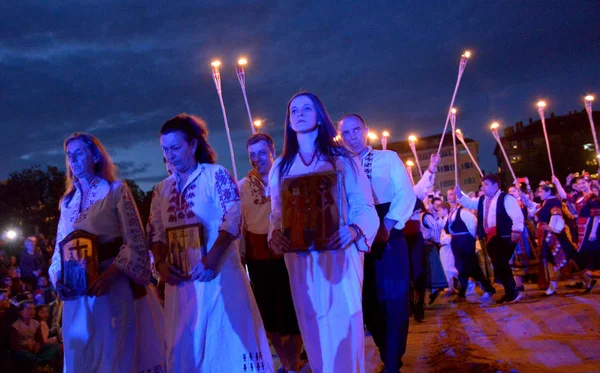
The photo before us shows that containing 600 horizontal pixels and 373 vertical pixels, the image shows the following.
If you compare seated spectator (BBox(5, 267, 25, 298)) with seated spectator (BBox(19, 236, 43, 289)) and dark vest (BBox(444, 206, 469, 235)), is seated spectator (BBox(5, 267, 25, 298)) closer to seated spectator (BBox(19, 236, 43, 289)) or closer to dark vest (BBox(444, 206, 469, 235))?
seated spectator (BBox(19, 236, 43, 289))

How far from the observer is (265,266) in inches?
226

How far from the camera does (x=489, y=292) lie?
1150cm

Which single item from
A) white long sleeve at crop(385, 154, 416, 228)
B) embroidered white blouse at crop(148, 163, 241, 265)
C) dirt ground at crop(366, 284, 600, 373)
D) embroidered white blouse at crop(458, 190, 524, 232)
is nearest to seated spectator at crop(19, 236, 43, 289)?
dirt ground at crop(366, 284, 600, 373)

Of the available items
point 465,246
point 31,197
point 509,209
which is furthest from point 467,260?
point 31,197

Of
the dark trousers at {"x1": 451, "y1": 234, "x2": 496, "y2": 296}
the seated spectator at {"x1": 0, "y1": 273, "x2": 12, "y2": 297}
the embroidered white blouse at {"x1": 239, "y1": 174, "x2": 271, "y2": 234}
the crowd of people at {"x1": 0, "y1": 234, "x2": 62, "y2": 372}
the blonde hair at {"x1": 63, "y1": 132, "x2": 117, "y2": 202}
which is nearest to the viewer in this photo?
the blonde hair at {"x1": 63, "y1": 132, "x2": 117, "y2": 202}

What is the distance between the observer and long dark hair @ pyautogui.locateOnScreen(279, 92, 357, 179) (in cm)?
381

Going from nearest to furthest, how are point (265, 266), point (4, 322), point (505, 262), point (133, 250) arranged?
point (133, 250), point (265, 266), point (4, 322), point (505, 262)

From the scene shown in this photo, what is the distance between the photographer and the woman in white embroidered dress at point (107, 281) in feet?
13.4

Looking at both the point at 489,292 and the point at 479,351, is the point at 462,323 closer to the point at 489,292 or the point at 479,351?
the point at 479,351

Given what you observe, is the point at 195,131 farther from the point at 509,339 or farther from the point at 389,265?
the point at 509,339

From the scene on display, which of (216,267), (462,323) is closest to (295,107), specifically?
(216,267)

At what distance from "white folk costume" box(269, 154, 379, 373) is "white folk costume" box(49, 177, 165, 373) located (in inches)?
52.3

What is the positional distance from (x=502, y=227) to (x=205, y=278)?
7765 millimetres

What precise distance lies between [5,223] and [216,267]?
3976 centimetres
